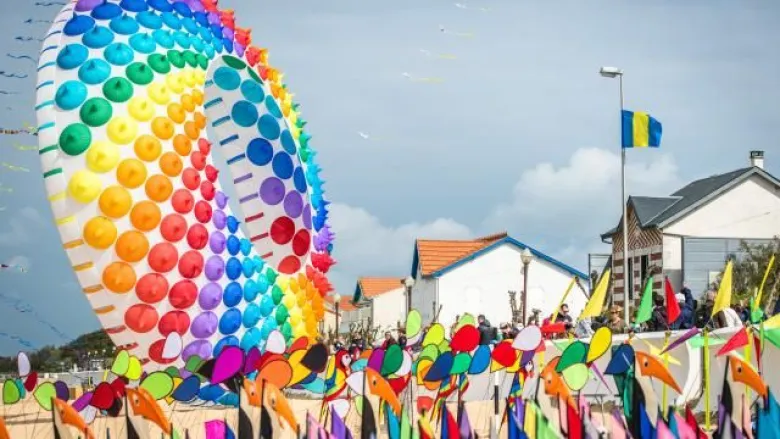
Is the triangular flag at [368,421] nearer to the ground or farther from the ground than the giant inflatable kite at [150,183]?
nearer to the ground

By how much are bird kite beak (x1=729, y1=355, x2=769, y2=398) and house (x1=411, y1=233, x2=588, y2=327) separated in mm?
33746

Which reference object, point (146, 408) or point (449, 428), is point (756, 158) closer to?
point (449, 428)

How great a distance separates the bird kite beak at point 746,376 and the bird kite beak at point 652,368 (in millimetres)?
560

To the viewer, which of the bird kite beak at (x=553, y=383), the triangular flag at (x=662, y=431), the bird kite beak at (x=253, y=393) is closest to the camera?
the triangular flag at (x=662, y=431)

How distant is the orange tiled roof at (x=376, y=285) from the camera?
55438 millimetres

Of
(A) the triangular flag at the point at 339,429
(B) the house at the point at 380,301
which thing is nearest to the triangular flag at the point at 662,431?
(A) the triangular flag at the point at 339,429

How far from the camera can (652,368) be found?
9203 mm

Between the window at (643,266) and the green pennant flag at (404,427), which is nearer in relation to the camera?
the green pennant flag at (404,427)

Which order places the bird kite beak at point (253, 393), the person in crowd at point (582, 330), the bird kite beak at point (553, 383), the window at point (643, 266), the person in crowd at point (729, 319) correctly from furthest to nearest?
the window at point (643, 266)
the person in crowd at point (582, 330)
the person in crowd at point (729, 319)
the bird kite beak at point (553, 383)
the bird kite beak at point (253, 393)

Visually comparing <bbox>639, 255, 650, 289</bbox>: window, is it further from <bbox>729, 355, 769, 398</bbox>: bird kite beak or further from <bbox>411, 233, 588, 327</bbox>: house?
<bbox>729, 355, 769, 398</bbox>: bird kite beak

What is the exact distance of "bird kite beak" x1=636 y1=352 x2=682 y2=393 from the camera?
30.1 feet

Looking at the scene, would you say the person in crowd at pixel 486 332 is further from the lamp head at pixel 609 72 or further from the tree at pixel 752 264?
the tree at pixel 752 264

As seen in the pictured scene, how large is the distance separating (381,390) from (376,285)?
4808 cm

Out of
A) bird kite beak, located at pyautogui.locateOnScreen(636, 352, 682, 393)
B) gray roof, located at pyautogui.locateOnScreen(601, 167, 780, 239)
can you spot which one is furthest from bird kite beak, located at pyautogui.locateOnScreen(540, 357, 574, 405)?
gray roof, located at pyautogui.locateOnScreen(601, 167, 780, 239)
